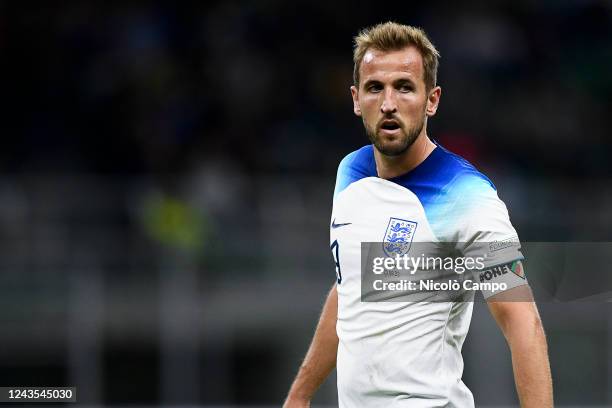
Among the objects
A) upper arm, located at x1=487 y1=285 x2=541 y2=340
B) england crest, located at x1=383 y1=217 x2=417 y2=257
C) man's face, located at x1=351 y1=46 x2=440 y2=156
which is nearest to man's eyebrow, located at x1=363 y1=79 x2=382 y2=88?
man's face, located at x1=351 y1=46 x2=440 y2=156

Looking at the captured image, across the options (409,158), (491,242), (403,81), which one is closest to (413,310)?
(491,242)

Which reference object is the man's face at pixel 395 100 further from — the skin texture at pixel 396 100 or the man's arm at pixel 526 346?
the man's arm at pixel 526 346

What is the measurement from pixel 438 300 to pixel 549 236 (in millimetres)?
6013

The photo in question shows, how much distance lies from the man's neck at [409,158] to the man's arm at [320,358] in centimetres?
58

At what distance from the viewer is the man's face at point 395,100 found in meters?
4.05

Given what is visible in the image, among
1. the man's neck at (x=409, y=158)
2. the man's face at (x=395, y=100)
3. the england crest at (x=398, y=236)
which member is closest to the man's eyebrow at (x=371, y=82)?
the man's face at (x=395, y=100)

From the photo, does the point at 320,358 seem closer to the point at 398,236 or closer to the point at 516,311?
the point at 398,236

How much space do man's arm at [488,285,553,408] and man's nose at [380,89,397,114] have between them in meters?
0.71

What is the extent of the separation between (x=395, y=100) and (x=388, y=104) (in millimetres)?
30

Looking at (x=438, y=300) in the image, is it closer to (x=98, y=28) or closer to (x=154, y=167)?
(x=154, y=167)

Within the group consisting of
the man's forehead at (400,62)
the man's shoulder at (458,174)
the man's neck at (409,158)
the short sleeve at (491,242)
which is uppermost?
the man's forehead at (400,62)

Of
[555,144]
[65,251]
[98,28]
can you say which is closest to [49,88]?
[98,28]

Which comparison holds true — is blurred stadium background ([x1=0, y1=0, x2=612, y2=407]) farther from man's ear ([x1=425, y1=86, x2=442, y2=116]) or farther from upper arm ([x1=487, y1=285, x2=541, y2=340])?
upper arm ([x1=487, y1=285, x2=541, y2=340])

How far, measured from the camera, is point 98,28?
48.9ft
